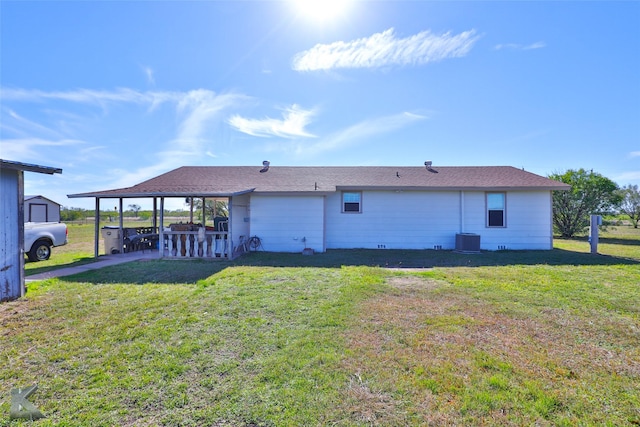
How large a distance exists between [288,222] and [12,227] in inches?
284

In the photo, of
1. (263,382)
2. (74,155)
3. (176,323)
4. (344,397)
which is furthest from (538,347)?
(74,155)

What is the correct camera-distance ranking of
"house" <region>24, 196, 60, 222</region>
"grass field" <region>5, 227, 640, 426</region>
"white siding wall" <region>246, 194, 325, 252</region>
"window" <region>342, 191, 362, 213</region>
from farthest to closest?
"house" <region>24, 196, 60, 222</region>, "window" <region>342, 191, 362, 213</region>, "white siding wall" <region>246, 194, 325, 252</region>, "grass field" <region>5, 227, 640, 426</region>

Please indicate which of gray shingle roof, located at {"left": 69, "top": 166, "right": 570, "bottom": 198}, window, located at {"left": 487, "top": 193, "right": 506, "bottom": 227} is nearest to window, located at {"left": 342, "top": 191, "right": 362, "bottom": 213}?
gray shingle roof, located at {"left": 69, "top": 166, "right": 570, "bottom": 198}

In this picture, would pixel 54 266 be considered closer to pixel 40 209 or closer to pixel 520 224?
pixel 520 224

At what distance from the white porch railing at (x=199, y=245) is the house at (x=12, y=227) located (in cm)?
407

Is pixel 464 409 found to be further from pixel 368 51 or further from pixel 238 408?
pixel 368 51

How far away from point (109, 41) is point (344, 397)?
36.2ft

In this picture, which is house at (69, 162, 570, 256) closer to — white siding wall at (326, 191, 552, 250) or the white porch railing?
white siding wall at (326, 191, 552, 250)

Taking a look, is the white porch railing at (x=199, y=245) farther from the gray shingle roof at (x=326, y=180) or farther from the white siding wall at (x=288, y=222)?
the white siding wall at (x=288, y=222)

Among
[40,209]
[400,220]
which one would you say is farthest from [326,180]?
[40,209]

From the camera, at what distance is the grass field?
212 centimetres

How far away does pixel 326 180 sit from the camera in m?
12.2

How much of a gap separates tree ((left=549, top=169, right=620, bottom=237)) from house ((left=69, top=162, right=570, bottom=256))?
6.81 meters

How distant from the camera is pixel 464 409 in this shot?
2.12 meters
